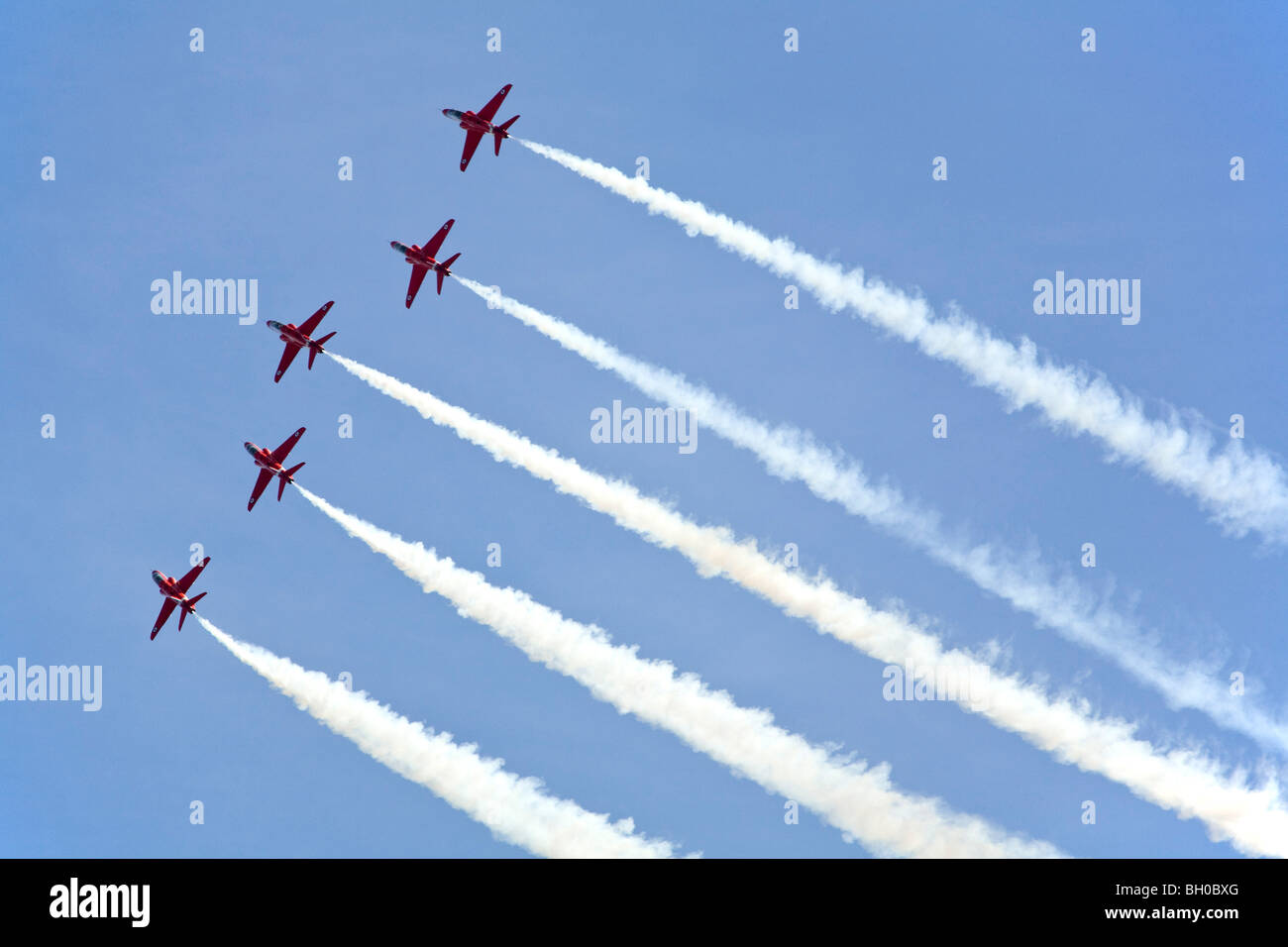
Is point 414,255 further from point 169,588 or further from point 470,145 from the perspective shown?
point 169,588

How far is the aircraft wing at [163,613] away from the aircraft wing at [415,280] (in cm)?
2489

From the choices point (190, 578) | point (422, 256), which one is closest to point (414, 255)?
point (422, 256)

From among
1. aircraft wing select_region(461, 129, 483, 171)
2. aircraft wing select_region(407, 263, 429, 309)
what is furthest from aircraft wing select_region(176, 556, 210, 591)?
aircraft wing select_region(461, 129, 483, 171)

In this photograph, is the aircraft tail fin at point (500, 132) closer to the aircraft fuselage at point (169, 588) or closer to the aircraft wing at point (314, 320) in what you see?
the aircraft wing at point (314, 320)

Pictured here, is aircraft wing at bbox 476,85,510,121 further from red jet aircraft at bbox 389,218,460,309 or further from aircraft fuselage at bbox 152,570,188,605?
aircraft fuselage at bbox 152,570,188,605

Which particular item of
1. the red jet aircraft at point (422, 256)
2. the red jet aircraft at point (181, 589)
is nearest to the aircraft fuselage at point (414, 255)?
the red jet aircraft at point (422, 256)

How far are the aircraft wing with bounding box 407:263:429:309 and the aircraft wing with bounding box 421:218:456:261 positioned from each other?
1.20 m

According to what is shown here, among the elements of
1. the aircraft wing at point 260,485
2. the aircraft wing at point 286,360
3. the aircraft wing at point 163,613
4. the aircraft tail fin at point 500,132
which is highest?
the aircraft tail fin at point 500,132

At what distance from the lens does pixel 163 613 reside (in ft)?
321

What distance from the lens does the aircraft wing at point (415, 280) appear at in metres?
97.2

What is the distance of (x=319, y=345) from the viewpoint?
96688 millimetres

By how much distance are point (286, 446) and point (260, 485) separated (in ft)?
11.0
